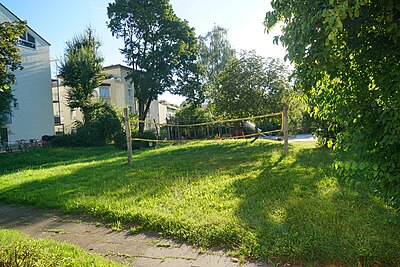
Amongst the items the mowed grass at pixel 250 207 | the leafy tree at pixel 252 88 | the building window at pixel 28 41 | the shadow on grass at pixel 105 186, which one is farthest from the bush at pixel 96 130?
the mowed grass at pixel 250 207

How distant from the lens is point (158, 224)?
352 cm

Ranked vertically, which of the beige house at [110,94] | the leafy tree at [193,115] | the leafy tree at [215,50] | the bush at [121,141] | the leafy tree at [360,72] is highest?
the leafy tree at [215,50]

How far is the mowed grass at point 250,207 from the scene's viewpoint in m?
2.56

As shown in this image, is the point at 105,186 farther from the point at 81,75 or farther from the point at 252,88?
the point at 81,75

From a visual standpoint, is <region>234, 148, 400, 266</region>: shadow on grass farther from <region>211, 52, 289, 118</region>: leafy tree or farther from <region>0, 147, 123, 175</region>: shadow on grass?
<region>0, 147, 123, 175</region>: shadow on grass

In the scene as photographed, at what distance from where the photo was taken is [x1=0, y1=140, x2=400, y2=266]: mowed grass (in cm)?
256

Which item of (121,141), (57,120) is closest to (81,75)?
(57,120)

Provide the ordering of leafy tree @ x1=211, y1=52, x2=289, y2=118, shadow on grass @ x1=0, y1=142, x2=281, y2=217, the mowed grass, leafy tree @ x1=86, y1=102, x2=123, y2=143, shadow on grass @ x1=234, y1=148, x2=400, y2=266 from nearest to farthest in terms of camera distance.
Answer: shadow on grass @ x1=234, y1=148, x2=400, y2=266
the mowed grass
shadow on grass @ x1=0, y1=142, x2=281, y2=217
leafy tree @ x1=211, y1=52, x2=289, y2=118
leafy tree @ x1=86, y1=102, x2=123, y2=143

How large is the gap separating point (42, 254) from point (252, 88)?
12454 millimetres

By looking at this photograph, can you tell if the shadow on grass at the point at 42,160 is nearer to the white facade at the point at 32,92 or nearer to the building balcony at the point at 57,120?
the white facade at the point at 32,92

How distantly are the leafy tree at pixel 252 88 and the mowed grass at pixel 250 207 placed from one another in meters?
6.98

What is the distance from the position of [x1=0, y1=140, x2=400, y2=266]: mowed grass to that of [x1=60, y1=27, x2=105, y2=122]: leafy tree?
62.6ft

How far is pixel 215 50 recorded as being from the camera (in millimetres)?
30562

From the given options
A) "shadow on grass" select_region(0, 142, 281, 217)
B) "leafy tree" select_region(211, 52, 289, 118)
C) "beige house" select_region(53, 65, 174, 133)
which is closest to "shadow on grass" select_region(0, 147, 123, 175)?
"shadow on grass" select_region(0, 142, 281, 217)
